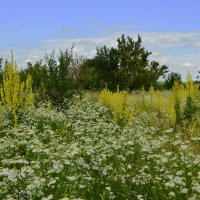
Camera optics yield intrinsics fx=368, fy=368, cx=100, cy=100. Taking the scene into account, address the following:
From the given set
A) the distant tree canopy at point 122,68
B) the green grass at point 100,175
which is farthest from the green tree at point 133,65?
the green grass at point 100,175

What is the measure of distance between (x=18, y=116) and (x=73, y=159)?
242 inches

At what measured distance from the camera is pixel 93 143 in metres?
6.65

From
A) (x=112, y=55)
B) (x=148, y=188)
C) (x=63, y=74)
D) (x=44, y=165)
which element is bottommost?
(x=148, y=188)

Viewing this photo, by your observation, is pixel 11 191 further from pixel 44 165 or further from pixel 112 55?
pixel 112 55

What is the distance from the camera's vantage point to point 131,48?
103 feet

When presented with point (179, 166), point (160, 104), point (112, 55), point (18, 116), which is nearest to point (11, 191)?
point (179, 166)

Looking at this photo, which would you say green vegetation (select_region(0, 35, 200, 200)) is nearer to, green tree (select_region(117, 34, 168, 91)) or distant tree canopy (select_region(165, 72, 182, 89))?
green tree (select_region(117, 34, 168, 91))

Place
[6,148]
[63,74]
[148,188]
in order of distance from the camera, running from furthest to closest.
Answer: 1. [63,74]
2. [6,148]
3. [148,188]

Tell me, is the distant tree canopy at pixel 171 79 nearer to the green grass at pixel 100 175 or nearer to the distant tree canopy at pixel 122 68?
the distant tree canopy at pixel 122 68

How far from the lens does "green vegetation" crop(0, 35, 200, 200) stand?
15.1 ft

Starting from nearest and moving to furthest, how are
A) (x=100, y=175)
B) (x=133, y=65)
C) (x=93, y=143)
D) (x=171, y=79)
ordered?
→ (x=100, y=175) < (x=93, y=143) < (x=133, y=65) < (x=171, y=79)

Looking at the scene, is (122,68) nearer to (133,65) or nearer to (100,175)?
(133,65)

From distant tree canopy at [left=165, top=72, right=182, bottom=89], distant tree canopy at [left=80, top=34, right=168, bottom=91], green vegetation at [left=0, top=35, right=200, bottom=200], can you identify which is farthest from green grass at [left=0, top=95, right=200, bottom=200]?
distant tree canopy at [left=165, top=72, right=182, bottom=89]

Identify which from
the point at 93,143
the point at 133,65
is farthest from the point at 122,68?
the point at 93,143
